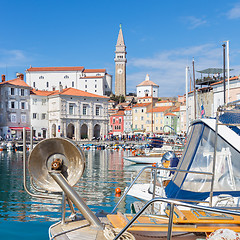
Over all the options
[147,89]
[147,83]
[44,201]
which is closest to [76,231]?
[44,201]

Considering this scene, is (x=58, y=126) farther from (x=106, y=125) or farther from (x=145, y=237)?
(x=145, y=237)

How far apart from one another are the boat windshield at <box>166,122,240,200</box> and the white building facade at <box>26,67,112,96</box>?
10308 cm

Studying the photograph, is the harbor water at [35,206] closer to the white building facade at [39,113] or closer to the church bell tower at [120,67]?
the white building facade at [39,113]

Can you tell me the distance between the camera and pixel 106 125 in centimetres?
7925

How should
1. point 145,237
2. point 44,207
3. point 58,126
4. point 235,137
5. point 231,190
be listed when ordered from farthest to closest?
point 58,126 < point 44,207 < point 235,137 < point 231,190 < point 145,237

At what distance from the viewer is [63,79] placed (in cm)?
10975

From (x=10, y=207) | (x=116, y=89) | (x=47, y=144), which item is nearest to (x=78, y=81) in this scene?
(x=116, y=89)

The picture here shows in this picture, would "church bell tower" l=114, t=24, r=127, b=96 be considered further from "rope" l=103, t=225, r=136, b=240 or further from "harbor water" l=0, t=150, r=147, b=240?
"rope" l=103, t=225, r=136, b=240

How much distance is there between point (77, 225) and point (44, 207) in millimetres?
7740

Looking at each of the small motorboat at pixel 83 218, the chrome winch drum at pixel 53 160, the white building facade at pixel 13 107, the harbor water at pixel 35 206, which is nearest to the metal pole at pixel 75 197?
the small motorboat at pixel 83 218

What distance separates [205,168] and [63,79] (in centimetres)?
10578

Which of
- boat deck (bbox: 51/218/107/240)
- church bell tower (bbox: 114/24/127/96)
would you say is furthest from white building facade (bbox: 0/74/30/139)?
church bell tower (bbox: 114/24/127/96)

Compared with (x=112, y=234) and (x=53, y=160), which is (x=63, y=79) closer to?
(x=53, y=160)

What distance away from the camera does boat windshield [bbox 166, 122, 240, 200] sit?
6.87 meters
